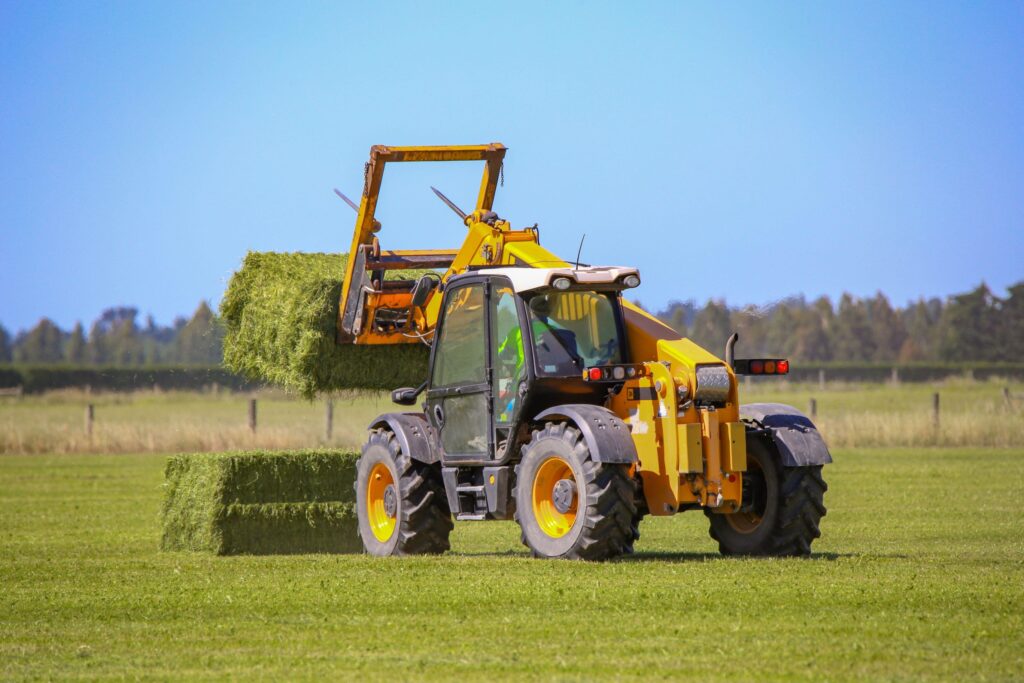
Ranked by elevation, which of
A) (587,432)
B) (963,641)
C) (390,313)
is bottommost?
(963,641)

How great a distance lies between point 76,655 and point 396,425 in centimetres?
562

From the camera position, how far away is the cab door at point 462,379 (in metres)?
13.4

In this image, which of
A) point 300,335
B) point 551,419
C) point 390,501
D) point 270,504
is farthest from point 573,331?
point 270,504

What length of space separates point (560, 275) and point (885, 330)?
9144cm

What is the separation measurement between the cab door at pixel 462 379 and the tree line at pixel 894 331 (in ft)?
212

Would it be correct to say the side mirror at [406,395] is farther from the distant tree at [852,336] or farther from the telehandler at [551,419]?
the distant tree at [852,336]

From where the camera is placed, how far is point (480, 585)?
37.1 feet

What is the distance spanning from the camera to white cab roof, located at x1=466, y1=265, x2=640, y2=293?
12641mm

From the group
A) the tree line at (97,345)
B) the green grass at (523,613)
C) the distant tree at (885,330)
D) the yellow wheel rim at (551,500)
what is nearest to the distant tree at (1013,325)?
the distant tree at (885,330)

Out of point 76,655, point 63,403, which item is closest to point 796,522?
point 76,655

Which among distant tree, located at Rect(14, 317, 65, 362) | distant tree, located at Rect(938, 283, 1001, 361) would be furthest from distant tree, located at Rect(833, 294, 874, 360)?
distant tree, located at Rect(14, 317, 65, 362)

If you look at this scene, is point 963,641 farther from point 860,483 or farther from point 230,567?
point 860,483

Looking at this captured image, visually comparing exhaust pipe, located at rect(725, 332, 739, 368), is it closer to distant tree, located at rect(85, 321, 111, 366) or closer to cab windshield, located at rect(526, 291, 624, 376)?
cab windshield, located at rect(526, 291, 624, 376)

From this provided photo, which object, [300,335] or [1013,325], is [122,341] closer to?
[1013,325]
